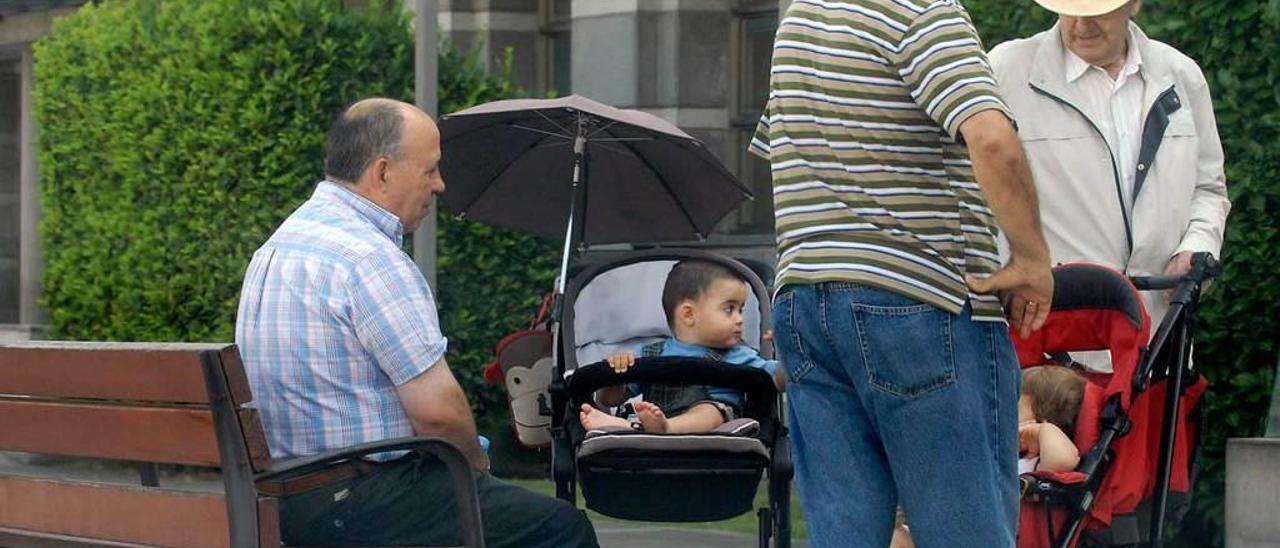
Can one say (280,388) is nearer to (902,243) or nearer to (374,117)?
A: (374,117)

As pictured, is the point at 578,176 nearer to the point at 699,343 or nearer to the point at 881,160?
the point at 699,343

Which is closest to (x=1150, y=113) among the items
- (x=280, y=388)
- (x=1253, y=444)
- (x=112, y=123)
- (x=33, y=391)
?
(x=1253, y=444)

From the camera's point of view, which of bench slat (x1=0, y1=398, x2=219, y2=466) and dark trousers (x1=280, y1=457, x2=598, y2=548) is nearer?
bench slat (x1=0, y1=398, x2=219, y2=466)

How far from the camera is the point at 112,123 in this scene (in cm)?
1230

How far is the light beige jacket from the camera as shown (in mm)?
6531

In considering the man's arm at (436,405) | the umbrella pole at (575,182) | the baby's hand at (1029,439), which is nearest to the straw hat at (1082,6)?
the baby's hand at (1029,439)

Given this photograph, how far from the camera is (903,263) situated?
459 centimetres

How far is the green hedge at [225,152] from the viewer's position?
11391mm

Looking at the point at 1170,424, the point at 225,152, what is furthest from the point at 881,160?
the point at 225,152

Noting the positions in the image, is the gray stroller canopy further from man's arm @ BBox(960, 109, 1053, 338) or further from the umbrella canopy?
man's arm @ BBox(960, 109, 1053, 338)

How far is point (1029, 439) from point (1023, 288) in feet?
5.63

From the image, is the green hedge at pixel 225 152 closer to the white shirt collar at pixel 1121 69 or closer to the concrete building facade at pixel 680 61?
the concrete building facade at pixel 680 61

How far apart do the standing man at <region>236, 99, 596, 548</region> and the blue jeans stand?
0.88 metres

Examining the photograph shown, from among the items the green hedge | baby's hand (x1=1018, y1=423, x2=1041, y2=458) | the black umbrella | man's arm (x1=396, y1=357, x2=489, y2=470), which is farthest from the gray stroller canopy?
the green hedge
